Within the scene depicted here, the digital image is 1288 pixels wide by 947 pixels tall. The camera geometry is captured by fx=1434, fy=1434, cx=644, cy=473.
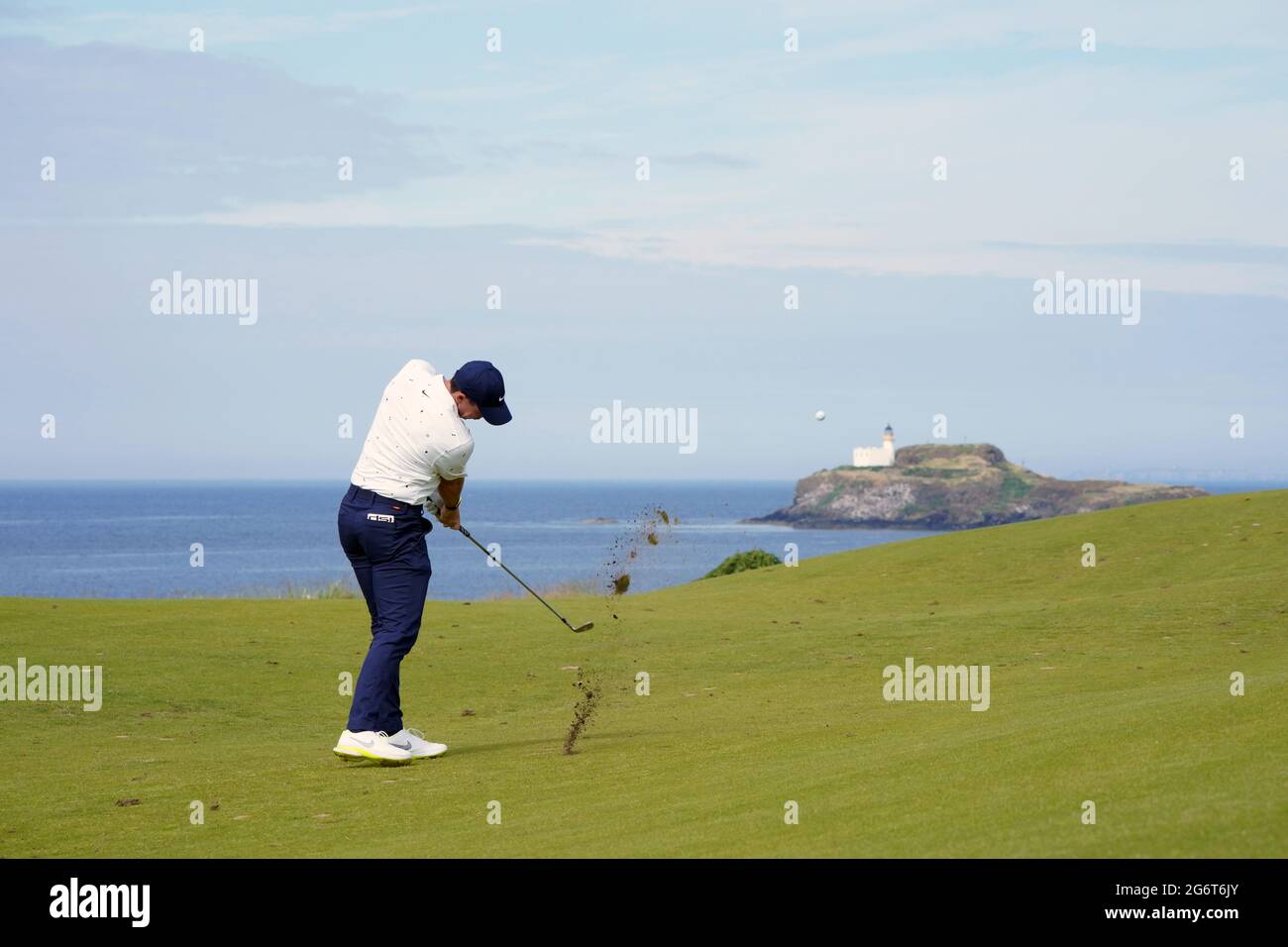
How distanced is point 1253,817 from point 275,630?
15.0 meters

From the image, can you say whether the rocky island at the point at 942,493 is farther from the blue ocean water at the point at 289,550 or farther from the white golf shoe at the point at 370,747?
the white golf shoe at the point at 370,747

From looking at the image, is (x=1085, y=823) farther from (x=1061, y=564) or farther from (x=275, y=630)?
(x=1061, y=564)

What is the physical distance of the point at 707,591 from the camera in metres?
25.5

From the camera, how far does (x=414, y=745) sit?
9797mm

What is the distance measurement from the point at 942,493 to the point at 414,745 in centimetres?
13697

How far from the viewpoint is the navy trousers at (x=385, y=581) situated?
9.26 metres

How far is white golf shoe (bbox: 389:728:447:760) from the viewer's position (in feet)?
31.3

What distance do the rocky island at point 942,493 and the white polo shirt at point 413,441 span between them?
129610mm

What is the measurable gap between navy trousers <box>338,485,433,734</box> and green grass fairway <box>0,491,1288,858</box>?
0.47m

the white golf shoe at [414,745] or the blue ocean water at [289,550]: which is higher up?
the white golf shoe at [414,745]

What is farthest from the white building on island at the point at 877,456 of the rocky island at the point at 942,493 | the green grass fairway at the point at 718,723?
the green grass fairway at the point at 718,723

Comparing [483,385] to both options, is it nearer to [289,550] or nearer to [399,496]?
[399,496]
